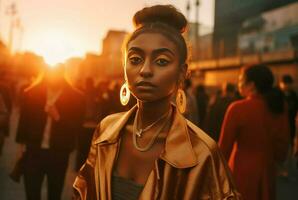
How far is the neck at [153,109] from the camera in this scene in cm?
173

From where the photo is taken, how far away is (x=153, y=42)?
166 centimetres

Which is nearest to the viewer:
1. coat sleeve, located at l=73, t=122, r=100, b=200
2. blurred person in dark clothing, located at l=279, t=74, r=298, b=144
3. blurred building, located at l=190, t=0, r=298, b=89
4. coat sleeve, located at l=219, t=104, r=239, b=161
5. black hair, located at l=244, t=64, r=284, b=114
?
coat sleeve, located at l=73, t=122, r=100, b=200

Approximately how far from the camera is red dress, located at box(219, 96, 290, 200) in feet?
11.6

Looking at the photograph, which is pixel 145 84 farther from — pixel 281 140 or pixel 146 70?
pixel 281 140

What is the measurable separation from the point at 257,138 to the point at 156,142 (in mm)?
2080

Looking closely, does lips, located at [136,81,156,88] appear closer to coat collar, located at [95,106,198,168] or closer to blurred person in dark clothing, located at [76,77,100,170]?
coat collar, located at [95,106,198,168]

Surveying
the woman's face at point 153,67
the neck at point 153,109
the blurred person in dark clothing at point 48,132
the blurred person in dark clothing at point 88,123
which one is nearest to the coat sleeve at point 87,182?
the neck at point 153,109

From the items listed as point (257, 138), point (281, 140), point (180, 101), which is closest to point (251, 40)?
point (281, 140)

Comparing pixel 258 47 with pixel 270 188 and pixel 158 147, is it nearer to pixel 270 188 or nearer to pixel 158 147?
pixel 270 188

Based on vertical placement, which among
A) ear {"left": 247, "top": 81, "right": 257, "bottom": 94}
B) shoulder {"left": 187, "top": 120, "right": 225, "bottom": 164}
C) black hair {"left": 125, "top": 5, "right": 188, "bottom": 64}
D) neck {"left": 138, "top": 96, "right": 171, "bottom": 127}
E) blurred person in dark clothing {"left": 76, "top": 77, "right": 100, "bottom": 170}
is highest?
black hair {"left": 125, "top": 5, "right": 188, "bottom": 64}

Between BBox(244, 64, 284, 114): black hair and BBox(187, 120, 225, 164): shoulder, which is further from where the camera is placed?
Result: BBox(244, 64, 284, 114): black hair

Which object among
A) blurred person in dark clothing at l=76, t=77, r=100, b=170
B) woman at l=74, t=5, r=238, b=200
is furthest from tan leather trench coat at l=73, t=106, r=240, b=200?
blurred person in dark clothing at l=76, t=77, r=100, b=170

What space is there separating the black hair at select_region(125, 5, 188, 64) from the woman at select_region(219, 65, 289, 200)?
1933 mm

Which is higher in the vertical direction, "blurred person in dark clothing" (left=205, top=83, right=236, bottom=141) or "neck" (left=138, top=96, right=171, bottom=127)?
"neck" (left=138, top=96, right=171, bottom=127)
